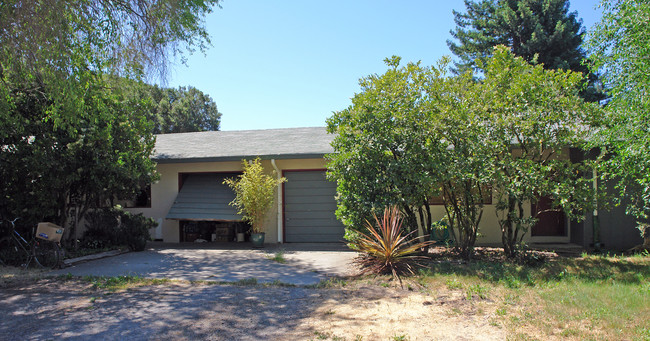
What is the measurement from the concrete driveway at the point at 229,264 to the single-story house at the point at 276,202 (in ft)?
2.80

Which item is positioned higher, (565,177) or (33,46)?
(33,46)

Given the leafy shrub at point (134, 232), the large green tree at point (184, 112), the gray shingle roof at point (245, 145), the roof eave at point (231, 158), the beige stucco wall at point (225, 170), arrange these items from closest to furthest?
the leafy shrub at point (134, 232) < the roof eave at point (231, 158) < the beige stucco wall at point (225, 170) < the gray shingle roof at point (245, 145) < the large green tree at point (184, 112)

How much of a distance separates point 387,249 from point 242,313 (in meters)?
3.06

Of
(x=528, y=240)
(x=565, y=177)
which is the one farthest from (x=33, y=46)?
(x=528, y=240)

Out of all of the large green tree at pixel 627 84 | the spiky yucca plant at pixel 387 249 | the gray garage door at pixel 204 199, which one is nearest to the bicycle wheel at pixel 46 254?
the gray garage door at pixel 204 199

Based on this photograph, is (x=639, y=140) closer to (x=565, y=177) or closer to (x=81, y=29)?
(x=565, y=177)

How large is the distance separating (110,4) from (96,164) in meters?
3.41

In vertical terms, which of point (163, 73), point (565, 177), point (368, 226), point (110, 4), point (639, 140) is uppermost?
point (110, 4)

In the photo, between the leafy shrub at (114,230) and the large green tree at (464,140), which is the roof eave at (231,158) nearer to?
the leafy shrub at (114,230)

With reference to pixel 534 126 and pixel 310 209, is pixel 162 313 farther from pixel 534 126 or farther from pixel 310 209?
pixel 310 209

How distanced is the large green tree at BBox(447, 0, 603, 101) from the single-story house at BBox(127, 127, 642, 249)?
39.8 feet

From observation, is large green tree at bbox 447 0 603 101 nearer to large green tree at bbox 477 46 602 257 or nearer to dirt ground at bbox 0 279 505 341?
large green tree at bbox 477 46 602 257

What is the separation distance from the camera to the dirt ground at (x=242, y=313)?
192 inches

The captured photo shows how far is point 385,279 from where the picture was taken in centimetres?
750
